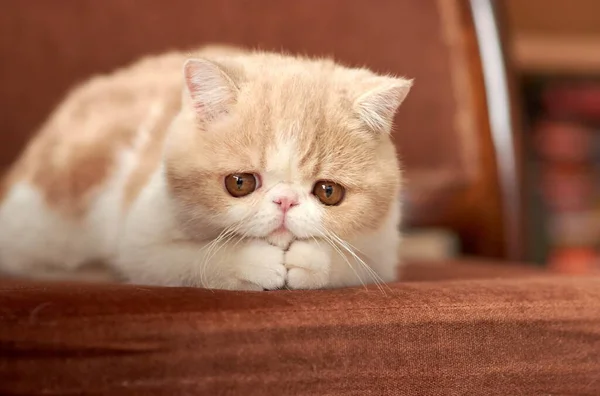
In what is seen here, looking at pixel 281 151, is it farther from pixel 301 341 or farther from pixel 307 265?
pixel 301 341

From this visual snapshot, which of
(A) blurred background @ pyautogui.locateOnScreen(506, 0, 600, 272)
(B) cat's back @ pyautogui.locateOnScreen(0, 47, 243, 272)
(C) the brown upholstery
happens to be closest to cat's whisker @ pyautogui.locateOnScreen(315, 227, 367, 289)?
(B) cat's back @ pyautogui.locateOnScreen(0, 47, 243, 272)

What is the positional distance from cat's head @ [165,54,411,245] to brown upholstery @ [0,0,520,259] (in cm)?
71

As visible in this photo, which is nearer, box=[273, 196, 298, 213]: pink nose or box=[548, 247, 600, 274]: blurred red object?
box=[273, 196, 298, 213]: pink nose

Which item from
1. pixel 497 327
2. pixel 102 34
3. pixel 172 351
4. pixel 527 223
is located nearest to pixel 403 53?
pixel 527 223

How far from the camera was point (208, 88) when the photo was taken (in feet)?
3.31

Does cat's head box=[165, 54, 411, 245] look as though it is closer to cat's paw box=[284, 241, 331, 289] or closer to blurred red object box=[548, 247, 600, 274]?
cat's paw box=[284, 241, 331, 289]

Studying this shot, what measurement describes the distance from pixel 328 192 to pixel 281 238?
0.10m

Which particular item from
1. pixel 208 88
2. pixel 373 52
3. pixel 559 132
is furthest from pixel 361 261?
pixel 559 132

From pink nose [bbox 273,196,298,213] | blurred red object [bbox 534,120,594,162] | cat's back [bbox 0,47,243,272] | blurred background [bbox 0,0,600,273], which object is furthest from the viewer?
blurred red object [bbox 534,120,594,162]

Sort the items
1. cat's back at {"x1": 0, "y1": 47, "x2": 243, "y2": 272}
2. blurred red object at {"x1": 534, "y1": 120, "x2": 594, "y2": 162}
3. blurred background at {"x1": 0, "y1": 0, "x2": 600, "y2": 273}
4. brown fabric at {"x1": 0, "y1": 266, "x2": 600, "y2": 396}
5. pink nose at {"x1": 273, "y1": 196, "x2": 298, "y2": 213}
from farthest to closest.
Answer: blurred red object at {"x1": 534, "y1": 120, "x2": 594, "y2": 162}, blurred background at {"x1": 0, "y1": 0, "x2": 600, "y2": 273}, cat's back at {"x1": 0, "y1": 47, "x2": 243, "y2": 272}, pink nose at {"x1": 273, "y1": 196, "x2": 298, "y2": 213}, brown fabric at {"x1": 0, "y1": 266, "x2": 600, "y2": 396}

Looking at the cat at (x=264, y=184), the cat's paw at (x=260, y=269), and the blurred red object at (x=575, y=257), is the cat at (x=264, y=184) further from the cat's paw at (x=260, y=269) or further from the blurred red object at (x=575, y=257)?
the blurred red object at (x=575, y=257)

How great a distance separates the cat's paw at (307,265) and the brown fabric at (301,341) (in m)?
0.05

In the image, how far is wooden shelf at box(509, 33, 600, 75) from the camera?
9.80 feet

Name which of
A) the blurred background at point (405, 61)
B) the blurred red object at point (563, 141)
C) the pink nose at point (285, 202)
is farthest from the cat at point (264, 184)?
the blurred red object at point (563, 141)
